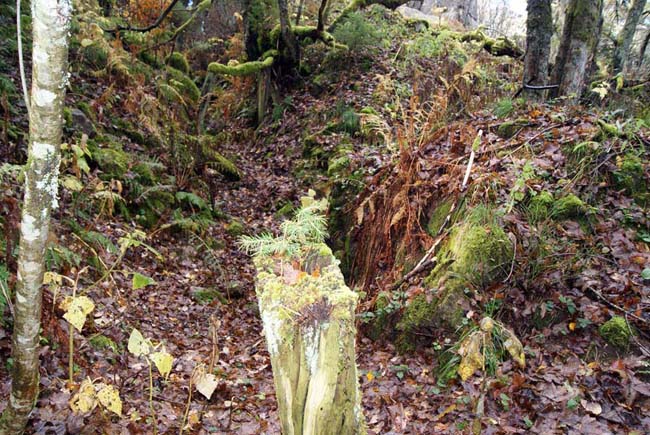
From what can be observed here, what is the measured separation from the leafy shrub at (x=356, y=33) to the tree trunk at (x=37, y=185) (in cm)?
1003

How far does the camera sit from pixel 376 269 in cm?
568

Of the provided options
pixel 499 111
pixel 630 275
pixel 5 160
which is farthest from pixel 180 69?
pixel 630 275

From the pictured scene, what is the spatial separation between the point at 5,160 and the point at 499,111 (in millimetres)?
6808

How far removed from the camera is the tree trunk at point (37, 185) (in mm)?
2180

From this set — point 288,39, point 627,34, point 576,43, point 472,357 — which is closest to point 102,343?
point 472,357

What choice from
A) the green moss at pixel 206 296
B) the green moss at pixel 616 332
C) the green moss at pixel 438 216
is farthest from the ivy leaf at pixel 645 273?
the green moss at pixel 206 296

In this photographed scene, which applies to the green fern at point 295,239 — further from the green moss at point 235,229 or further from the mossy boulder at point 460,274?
the green moss at point 235,229

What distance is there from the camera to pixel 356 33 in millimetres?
11281

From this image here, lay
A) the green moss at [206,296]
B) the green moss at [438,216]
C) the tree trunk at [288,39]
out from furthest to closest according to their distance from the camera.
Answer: the tree trunk at [288,39] < the green moss at [206,296] < the green moss at [438,216]

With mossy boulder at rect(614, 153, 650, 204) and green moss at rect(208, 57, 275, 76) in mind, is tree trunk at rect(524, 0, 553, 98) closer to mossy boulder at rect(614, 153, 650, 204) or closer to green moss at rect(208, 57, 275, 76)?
mossy boulder at rect(614, 153, 650, 204)

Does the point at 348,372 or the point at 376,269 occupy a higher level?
the point at 348,372

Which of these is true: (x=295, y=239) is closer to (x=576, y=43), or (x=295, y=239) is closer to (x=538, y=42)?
(x=538, y=42)

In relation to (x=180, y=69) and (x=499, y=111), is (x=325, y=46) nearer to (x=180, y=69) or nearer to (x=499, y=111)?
(x=180, y=69)

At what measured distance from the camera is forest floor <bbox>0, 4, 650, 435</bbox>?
131 inches
